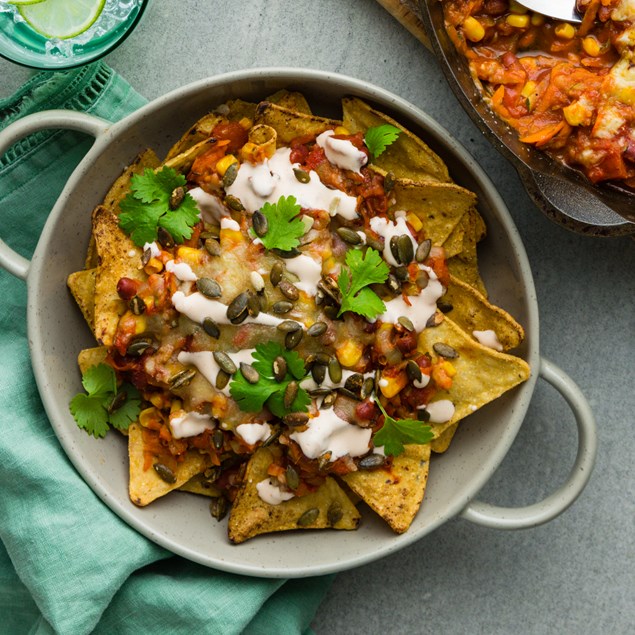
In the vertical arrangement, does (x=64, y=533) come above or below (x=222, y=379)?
below

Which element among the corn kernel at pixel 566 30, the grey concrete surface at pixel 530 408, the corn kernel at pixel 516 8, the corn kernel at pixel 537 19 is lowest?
the grey concrete surface at pixel 530 408

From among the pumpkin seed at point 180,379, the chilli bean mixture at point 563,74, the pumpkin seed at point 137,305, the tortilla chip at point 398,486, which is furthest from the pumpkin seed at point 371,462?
the chilli bean mixture at point 563,74

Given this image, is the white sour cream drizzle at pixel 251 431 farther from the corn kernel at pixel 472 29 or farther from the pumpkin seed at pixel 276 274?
the corn kernel at pixel 472 29

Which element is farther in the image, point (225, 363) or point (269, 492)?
point (269, 492)

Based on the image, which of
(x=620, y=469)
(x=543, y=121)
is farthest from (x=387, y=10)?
(x=620, y=469)

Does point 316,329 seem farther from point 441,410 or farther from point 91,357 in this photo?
point 91,357

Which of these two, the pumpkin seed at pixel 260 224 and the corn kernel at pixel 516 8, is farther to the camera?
the corn kernel at pixel 516 8

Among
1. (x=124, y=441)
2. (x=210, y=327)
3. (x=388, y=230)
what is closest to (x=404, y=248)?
(x=388, y=230)
